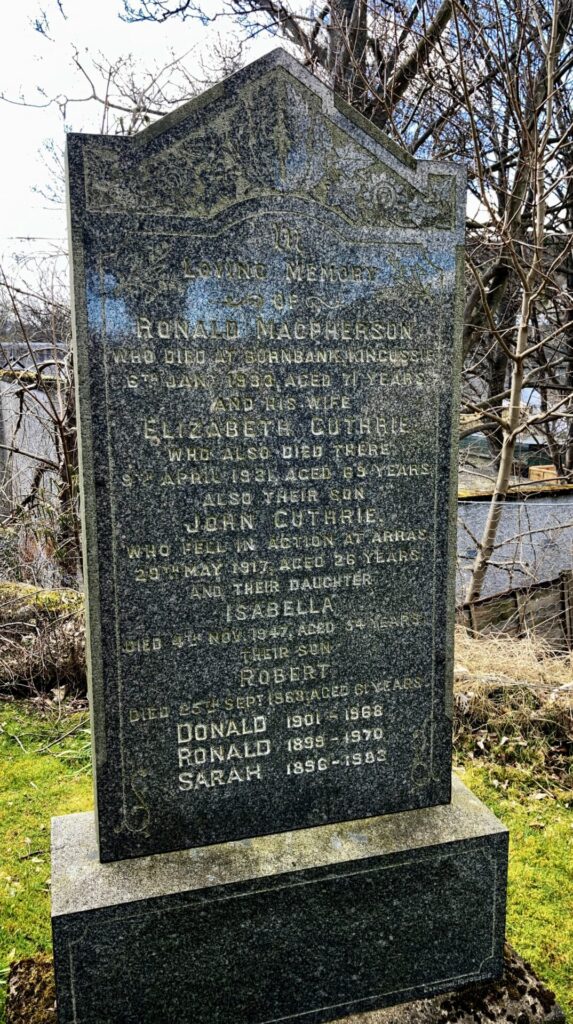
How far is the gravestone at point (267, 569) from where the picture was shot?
2594 mm

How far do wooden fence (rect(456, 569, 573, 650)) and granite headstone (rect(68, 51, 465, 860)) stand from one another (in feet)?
13.2

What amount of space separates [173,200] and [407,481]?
1367 mm

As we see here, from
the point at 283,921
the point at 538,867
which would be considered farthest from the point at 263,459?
the point at 538,867

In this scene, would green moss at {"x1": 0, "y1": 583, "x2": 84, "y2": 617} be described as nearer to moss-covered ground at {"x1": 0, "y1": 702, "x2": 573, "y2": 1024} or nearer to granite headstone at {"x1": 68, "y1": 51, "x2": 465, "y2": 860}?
moss-covered ground at {"x1": 0, "y1": 702, "x2": 573, "y2": 1024}

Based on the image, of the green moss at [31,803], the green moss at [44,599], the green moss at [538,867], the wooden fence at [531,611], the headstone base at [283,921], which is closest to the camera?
the headstone base at [283,921]

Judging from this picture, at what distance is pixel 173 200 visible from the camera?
2.55 meters

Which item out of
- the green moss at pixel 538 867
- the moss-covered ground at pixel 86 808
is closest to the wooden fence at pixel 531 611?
the moss-covered ground at pixel 86 808

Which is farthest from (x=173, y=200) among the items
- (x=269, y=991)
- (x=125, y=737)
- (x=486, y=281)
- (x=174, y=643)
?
(x=486, y=281)

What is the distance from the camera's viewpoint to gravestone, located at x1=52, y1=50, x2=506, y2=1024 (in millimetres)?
2594

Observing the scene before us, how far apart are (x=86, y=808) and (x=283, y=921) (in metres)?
2.15

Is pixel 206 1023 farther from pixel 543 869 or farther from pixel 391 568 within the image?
pixel 543 869

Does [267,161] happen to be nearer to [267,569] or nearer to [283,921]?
[267,569]

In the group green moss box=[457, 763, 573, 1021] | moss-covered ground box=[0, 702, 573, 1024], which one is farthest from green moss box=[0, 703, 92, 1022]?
green moss box=[457, 763, 573, 1021]

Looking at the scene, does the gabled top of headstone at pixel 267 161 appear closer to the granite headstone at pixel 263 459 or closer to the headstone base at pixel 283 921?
the granite headstone at pixel 263 459
